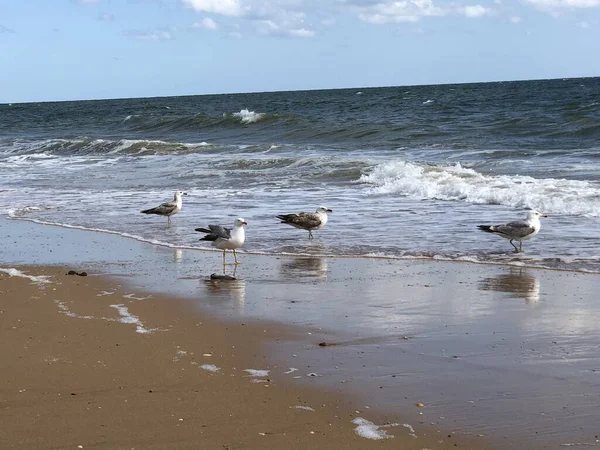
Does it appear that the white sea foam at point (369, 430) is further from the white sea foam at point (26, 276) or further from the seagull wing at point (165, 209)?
the seagull wing at point (165, 209)

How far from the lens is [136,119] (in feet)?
182

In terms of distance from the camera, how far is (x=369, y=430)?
15.2 feet

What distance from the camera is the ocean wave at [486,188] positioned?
45.6 ft

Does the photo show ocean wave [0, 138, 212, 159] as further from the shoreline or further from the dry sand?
the dry sand

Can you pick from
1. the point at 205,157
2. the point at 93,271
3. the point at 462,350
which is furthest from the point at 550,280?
the point at 205,157

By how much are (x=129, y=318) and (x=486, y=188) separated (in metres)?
9.95

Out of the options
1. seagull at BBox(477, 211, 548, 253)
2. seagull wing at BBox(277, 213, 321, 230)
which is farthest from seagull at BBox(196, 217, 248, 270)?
seagull at BBox(477, 211, 548, 253)

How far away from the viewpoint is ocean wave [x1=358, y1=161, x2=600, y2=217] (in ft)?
45.6

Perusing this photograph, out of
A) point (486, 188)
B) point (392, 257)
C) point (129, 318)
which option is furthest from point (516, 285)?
point (486, 188)

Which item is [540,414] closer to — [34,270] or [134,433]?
[134,433]

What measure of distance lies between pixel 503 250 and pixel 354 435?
6.38 metres

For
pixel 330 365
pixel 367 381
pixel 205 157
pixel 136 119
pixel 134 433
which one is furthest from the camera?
pixel 136 119

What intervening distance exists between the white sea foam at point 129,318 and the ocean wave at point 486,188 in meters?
7.64

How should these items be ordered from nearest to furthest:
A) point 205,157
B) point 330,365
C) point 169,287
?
point 330,365
point 169,287
point 205,157
